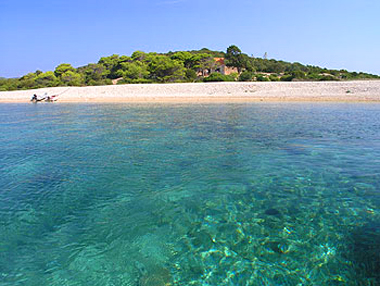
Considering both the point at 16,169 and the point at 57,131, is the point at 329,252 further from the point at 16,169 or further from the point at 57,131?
the point at 57,131

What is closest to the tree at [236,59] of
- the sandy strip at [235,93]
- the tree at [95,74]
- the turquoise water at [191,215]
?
the tree at [95,74]

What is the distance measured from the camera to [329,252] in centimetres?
400

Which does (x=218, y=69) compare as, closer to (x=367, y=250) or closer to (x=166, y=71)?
(x=166, y=71)

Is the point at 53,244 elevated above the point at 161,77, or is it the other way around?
the point at 161,77

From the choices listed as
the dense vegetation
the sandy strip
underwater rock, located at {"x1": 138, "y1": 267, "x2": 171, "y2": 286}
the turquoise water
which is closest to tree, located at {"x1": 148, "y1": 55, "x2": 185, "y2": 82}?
the dense vegetation

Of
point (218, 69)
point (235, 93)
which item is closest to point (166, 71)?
point (218, 69)

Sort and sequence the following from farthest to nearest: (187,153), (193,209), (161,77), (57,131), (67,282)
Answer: (161,77) < (57,131) < (187,153) < (193,209) < (67,282)

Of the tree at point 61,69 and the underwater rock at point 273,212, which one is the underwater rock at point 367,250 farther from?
the tree at point 61,69

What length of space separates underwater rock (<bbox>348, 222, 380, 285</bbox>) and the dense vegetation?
5090 centimetres

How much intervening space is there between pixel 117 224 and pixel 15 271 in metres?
1.66

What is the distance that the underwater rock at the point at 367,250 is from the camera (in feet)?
11.9

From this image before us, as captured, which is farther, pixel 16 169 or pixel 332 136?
pixel 332 136

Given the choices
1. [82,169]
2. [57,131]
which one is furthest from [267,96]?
[82,169]

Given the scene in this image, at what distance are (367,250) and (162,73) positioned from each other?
65294 millimetres
